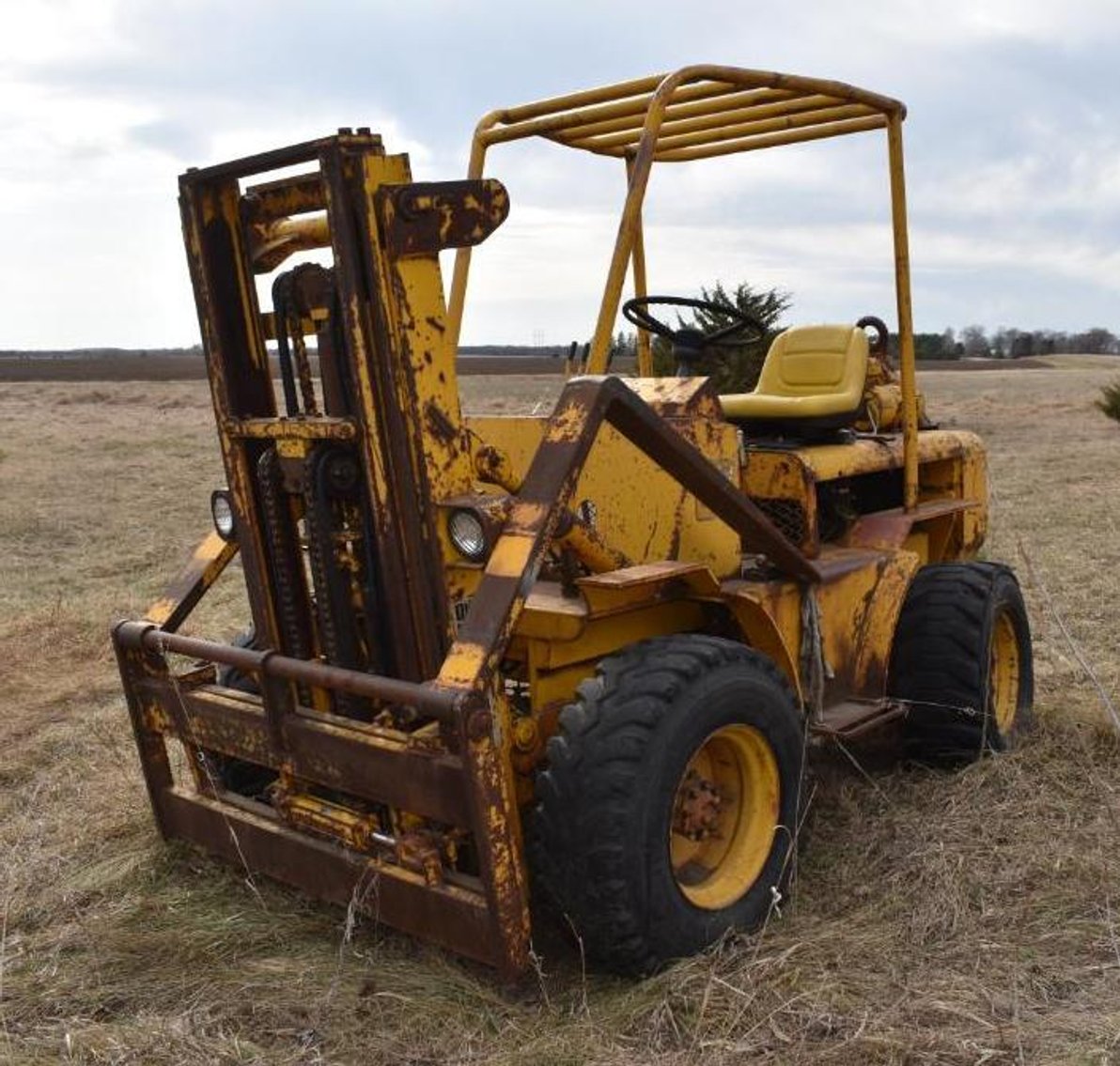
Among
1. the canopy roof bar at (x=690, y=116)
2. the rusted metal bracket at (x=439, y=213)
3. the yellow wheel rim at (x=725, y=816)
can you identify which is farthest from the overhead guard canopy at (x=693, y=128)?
the yellow wheel rim at (x=725, y=816)

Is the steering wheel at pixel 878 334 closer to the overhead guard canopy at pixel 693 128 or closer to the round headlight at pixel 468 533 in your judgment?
the overhead guard canopy at pixel 693 128

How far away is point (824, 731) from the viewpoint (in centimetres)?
431

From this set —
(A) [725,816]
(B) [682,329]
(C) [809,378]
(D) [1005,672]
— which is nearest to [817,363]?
(C) [809,378]

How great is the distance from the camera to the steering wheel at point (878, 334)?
5.57 meters

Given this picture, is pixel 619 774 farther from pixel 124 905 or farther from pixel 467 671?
pixel 124 905

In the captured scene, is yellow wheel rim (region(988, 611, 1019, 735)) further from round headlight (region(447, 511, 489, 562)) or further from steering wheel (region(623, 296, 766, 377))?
round headlight (region(447, 511, 489, 562))

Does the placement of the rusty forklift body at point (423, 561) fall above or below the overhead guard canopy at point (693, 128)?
below

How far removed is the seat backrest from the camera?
5188 mm

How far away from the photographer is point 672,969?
335 centimetres

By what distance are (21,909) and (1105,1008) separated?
319 cm

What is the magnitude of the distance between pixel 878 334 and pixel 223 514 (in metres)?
3.12

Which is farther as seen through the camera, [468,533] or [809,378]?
[809,378]

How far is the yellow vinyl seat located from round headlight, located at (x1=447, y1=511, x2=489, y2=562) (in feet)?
6.15

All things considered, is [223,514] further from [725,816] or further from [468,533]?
[725,816]
